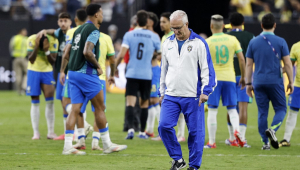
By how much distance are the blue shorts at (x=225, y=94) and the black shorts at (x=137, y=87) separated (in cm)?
175

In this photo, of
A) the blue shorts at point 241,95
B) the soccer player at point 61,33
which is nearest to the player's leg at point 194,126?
the blue shorts at point 241,95

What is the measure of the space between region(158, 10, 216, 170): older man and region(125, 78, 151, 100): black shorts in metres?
3.99

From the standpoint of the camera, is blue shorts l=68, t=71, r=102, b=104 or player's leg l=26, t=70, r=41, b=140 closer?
blue shorts l=68, t=71, r=102, b=104

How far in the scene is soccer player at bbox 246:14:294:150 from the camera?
9133 mm

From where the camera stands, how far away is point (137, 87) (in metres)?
10.9

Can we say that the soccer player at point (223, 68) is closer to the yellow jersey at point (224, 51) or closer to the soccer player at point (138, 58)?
the yellow jersey at point (224, 51)

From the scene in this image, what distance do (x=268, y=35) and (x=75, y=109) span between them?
3524 millimetres

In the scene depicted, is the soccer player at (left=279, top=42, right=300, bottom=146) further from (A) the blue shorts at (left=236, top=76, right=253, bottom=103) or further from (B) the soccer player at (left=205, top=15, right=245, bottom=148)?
(B) the soccer player at (left=205, top=15, right=245, bottom=148)

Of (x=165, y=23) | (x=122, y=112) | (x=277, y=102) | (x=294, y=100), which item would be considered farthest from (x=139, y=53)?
(x=122, y=112)

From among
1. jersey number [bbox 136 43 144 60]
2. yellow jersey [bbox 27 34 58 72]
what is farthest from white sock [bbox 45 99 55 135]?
jersey number [bbox 136 43 144 60]

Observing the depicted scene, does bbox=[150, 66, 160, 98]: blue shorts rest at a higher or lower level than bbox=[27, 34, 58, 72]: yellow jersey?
lower

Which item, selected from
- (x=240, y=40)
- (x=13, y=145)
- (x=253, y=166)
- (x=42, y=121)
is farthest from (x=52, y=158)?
(x=42, y=121)

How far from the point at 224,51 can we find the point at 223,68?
301mm

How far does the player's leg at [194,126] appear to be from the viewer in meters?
6.67
